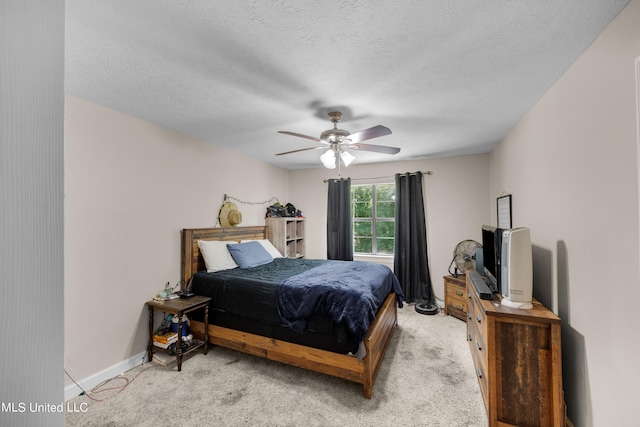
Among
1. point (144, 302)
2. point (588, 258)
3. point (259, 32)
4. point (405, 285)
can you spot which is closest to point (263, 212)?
point (144, 302)

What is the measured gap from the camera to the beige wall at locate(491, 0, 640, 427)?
1.26m

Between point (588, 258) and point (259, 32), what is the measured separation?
2.27 metres

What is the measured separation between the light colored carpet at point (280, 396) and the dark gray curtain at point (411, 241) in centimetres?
148

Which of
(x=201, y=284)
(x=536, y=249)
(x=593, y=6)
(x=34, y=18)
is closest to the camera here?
(x=34, y=18)

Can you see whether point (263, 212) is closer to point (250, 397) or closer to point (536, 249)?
point (250, 397)

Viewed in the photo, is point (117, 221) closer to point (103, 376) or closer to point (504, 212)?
point (103, 376)

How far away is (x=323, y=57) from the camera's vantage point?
1613 millimetres

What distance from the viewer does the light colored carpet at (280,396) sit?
1.86 meters

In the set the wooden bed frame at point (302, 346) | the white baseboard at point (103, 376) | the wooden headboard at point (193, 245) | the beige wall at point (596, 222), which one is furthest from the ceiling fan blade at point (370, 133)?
the white baseboard at point (103, 376)

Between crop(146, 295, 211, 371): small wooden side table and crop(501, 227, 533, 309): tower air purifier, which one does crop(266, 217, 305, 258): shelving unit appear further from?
crop(501, 227, 533, 309): tower air purifier

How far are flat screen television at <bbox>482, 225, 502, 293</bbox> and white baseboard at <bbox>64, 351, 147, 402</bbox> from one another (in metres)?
3.33

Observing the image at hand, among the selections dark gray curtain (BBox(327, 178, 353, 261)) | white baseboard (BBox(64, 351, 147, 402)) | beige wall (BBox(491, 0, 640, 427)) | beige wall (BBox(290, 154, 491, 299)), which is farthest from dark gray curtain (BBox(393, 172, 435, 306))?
white baseboard (BBox(64, 351, 147, 402))

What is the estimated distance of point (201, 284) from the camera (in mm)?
2881

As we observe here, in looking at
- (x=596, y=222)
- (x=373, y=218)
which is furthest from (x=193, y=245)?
(x=596, y=222)
